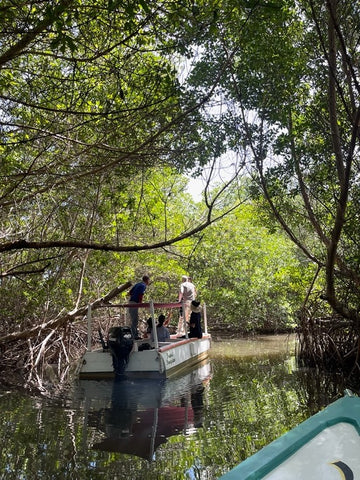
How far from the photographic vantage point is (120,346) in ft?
28.3

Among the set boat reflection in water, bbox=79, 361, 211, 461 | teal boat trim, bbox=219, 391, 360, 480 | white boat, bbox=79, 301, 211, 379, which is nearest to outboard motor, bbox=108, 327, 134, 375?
white boat, bbox=79, 301, 211, 379

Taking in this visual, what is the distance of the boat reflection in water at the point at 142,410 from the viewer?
5.03 meters

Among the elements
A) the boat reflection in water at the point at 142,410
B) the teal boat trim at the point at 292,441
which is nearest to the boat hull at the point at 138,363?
the boat reflection in water at the point at 142,410

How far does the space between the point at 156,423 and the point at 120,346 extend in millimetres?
2898

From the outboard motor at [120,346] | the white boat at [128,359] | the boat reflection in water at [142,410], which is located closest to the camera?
the boat reflection in water at [142,410]

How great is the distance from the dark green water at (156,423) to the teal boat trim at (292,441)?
1.08m

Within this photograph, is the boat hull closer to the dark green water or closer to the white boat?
the white boat

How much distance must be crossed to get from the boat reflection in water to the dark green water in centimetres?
1

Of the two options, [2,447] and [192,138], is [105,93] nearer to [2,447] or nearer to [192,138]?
[192,138]

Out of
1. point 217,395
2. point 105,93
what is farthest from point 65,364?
point 105,93

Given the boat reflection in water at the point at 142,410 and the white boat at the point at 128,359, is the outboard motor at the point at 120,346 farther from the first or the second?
the boat reflection in water at the point at 142,410

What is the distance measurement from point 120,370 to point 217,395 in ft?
6.59

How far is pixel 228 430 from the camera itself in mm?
5328

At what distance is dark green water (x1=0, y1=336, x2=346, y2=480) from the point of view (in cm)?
421
